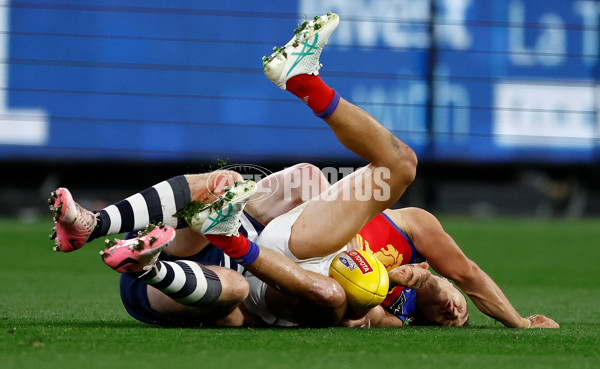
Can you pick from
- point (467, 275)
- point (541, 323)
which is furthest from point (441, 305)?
point (541, 323)

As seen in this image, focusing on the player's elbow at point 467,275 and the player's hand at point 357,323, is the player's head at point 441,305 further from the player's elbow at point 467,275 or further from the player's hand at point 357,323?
the player's hand at point 357,323

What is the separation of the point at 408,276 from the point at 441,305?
333mm

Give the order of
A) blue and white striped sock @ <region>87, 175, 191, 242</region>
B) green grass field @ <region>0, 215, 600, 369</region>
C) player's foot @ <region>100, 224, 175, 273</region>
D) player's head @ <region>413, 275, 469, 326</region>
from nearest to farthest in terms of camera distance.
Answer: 1. green grass field @ <region>0, 215, 600, 369</region>
2. player's foot @ <region>100, 224, 175, 273</region>
3. blue and white striped sock @ <region>87, 175, 191, 242</region>
4. player's head @ <region>413, 275, 469, 326</region>

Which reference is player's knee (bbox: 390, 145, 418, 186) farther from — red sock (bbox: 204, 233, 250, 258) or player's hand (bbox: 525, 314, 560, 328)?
player's hand (bbox: 525, 314, 560, 328)

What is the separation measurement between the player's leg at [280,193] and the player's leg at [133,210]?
27 centimetres

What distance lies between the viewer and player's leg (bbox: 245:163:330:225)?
363 centimetres

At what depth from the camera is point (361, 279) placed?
3.32 metres

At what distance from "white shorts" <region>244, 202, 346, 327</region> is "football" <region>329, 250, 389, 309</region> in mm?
65

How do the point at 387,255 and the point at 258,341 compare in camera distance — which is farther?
the point at 387,255

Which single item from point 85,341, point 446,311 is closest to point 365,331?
point 446,311

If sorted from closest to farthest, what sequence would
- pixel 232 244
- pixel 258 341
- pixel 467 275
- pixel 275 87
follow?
1. pixel 258 341
2. pixel 232 244
3. pixel 467 275
4. pixel 275 87

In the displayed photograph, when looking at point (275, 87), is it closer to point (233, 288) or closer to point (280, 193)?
point (280, 193)

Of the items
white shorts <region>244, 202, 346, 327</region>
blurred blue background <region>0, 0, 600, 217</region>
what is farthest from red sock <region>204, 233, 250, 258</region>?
blurred blue background <region>0, 0, 600, 217</region>

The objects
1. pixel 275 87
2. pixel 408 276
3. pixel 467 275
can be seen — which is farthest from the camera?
pixel 275 87
